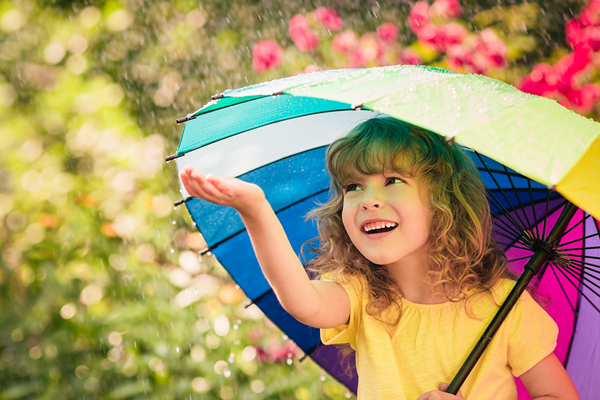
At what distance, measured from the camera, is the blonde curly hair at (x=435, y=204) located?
158cm

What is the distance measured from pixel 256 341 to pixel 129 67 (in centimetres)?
221

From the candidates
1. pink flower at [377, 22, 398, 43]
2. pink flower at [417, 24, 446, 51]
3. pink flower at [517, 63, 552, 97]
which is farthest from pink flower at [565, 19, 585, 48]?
pink flower at [377, 22, 398, 43]

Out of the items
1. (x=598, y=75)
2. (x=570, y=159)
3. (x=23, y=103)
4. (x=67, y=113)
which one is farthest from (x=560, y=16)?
(x=23, y=103)

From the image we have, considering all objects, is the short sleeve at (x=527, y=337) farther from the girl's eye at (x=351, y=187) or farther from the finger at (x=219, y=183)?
the finger at (x=219, y=183)

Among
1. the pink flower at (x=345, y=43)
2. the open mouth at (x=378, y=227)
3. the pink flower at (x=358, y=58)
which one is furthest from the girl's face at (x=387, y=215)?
the pink flower at (x=345, y=43)

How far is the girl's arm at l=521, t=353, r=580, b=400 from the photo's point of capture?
150 cm

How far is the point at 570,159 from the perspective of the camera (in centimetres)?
99

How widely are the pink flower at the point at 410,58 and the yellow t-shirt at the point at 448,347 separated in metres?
1.69

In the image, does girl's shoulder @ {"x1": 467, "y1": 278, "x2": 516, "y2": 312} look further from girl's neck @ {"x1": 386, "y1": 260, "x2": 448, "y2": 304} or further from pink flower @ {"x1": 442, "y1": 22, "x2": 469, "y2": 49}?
pink flower @ {"x1": 442, "y1": 22, "x2": 469, "y2": 49}

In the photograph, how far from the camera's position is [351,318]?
1647 millimetres

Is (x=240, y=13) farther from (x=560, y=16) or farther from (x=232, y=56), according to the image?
(x=560, y=16)

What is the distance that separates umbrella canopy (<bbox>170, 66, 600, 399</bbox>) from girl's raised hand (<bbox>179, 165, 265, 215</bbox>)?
0.69 feet

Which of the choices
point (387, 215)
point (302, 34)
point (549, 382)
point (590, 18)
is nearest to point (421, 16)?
point (302, 34)

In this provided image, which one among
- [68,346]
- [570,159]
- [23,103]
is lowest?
[68,346]
